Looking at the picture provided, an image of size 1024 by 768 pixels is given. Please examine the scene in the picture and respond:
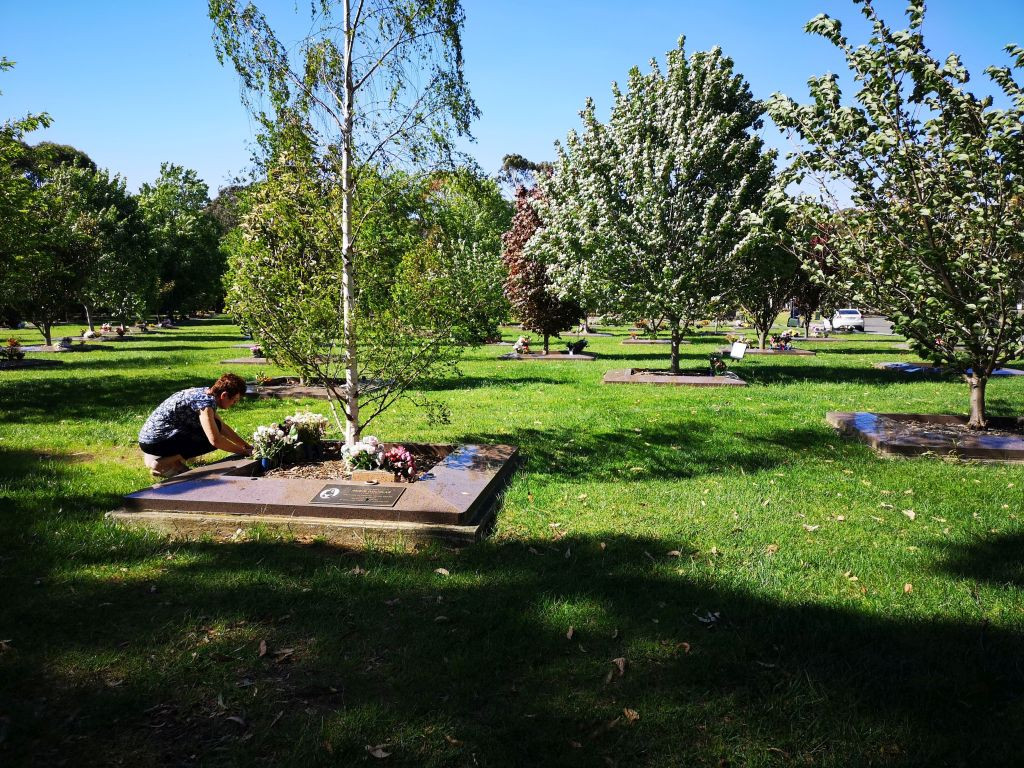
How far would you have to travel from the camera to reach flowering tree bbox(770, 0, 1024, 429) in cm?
759

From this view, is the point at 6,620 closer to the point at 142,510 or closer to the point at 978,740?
the point at 142,510

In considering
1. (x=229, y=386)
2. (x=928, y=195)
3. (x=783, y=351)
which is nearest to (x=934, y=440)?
(x=928, y=195)

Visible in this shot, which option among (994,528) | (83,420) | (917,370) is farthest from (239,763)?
(917,370)

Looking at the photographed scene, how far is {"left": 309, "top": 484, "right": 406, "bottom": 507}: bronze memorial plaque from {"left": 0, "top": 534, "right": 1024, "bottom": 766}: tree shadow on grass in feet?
2.49

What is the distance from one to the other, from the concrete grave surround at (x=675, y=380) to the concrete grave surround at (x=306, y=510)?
31.2 ft

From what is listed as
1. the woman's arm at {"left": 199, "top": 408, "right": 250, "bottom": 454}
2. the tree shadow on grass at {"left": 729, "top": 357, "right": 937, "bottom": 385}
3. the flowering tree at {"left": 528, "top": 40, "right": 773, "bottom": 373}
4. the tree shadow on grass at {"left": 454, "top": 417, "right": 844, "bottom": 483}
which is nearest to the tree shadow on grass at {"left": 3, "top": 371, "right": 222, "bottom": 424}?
the woman's arm at {"left": 199, "top": 408, "right": 250, "bottom": 454}

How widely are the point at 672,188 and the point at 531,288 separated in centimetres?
766

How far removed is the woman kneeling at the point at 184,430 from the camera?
263 inches

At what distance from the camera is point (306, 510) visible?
5.45 meters

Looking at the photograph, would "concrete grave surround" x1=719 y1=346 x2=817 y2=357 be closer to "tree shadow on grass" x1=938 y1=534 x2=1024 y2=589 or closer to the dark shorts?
"tree shadow on grass" x1=938 y1=534 x2=1024 y2=589

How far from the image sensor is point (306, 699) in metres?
3.29

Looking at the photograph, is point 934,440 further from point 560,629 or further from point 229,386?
point 229,386

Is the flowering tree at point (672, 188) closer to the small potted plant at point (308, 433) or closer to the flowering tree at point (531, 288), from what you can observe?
the flowering tree at point (531, 288)

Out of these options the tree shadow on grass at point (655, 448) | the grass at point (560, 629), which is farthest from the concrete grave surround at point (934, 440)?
the grass at point (560, 629)
